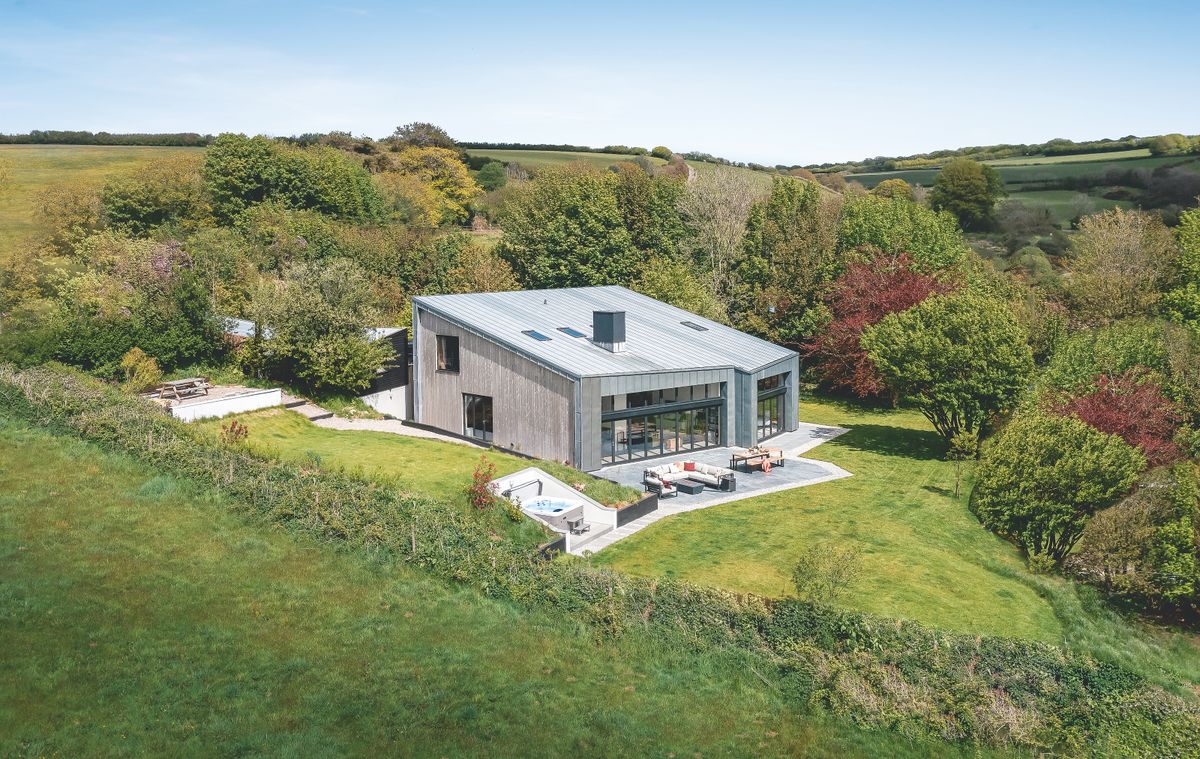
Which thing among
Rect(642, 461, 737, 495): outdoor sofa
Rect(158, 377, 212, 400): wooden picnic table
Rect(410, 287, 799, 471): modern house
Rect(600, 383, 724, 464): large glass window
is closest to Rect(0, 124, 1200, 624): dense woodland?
Rect(158, 377, 212, 400): wooden picnic table

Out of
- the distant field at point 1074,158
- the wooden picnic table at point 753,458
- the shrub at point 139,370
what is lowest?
the wooden picnic table at point 753,458

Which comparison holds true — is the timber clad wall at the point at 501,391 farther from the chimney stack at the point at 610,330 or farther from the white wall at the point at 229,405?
the white wall at the point at 229,405

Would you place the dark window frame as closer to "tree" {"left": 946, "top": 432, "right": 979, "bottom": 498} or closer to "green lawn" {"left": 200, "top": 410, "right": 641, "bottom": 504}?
"green lawn" {"left": 200, "top": 410, "right": 641, "bottom": 504}

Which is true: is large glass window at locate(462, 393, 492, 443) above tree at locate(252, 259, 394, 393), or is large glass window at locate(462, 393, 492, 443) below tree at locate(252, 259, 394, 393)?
below

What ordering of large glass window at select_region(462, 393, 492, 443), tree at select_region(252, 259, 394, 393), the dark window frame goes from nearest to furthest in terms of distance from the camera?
large glass window at select_region(462, 393, 492, 443) < the dark window frame < tree at select_region(252, 259, 394, 393)

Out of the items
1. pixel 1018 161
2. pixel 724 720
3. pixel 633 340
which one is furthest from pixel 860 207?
pixel 1018 161

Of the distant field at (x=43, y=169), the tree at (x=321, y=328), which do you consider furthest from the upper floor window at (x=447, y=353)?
the distant field at (x=43, y=169)

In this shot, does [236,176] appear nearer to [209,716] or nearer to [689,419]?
[689,419]
